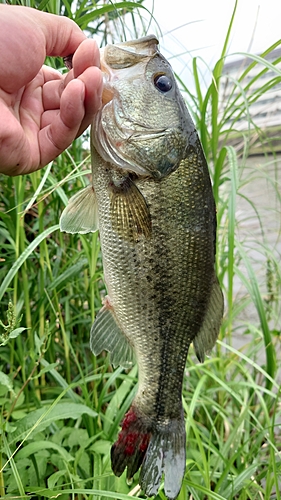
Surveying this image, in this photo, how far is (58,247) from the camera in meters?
1.77

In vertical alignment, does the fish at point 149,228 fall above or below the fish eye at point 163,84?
below

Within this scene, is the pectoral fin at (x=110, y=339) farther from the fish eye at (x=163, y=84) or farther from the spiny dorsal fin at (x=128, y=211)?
the fish eye at (x=163, y=84)

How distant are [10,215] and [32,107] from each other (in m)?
0.54

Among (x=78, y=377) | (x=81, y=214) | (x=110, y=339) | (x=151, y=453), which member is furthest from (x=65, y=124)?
(x=78, y=377)

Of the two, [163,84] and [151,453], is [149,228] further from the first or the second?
[151,453]

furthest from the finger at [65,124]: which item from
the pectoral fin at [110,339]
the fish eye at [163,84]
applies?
the pectoral fin at [110,339]

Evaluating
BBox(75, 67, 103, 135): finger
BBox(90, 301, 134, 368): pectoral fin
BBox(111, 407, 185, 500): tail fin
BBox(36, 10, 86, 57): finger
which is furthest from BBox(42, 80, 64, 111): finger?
BBox(111, 407, 185, 500): tail fin

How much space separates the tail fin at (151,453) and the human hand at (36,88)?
28.1 inches

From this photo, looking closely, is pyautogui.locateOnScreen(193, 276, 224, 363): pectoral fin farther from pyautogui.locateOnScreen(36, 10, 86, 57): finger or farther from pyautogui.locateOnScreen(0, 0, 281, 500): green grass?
pyautogui.locateOnScreen(36, 10, 86, 57): finger

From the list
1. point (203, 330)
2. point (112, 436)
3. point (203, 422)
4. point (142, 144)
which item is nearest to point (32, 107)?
point (142, 144)

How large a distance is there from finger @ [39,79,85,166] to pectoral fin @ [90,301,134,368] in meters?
0.41

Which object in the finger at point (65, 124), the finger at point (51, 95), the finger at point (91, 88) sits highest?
the finger at point (51, 95)

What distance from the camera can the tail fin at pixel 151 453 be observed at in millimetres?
1062

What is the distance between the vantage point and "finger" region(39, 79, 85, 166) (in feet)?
2.83
